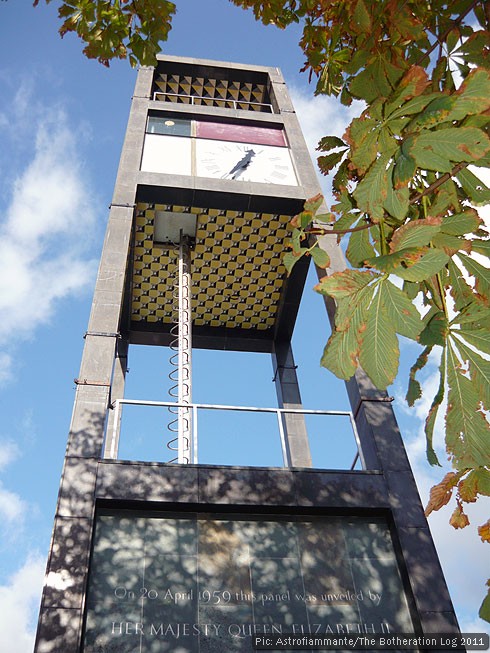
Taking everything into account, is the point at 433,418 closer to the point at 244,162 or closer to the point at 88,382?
the point at 88,382

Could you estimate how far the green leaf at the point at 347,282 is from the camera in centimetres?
170

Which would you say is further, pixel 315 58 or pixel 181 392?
pixel 181 392

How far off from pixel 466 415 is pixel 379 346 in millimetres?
412

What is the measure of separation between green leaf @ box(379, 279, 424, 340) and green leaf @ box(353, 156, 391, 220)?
0.26 metres

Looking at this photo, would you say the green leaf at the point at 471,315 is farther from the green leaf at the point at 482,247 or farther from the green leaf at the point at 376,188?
the green leaf at the point at 376,188

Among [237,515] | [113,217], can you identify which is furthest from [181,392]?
[113,217]

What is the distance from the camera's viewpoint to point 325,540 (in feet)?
20.8

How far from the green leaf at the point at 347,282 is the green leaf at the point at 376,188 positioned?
232mm

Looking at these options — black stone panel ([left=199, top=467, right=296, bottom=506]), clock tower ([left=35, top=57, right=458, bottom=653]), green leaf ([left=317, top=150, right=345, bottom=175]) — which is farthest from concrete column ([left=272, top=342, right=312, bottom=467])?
green leaf ([left=317, top=150, right=345, bottom=175])

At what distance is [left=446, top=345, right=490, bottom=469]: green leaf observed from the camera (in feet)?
6.07

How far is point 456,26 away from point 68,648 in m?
5.59

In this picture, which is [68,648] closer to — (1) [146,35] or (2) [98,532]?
(2) [98,532]

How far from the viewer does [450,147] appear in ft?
5.45

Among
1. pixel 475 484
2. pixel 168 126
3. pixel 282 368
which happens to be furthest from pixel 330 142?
pixel 168 126
